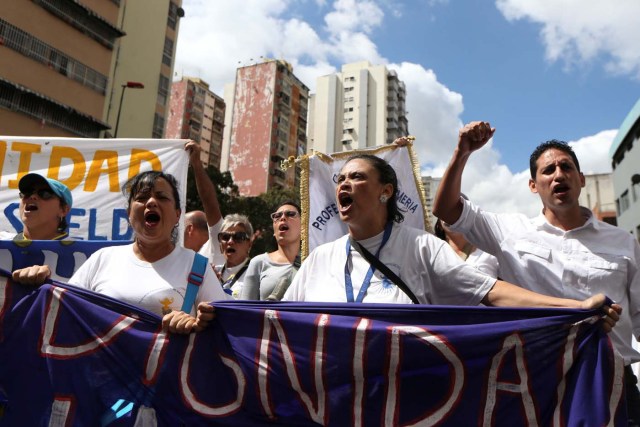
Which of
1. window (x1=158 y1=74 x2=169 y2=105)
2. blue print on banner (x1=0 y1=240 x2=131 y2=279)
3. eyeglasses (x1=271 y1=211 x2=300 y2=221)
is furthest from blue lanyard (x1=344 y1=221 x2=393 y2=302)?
window (x1=158 y1=74 x2=169 y2=105)

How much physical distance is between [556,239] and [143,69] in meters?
27.9

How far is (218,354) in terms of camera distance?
7.04 ft

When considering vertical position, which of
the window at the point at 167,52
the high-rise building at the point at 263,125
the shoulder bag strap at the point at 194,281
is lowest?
the shoulder bag strap at the point at 194,281

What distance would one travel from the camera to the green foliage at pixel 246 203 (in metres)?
25.9

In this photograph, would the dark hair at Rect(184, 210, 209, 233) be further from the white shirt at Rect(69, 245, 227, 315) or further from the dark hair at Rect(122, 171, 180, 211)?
the white shirt at Rect(69, 245, 227, 315)

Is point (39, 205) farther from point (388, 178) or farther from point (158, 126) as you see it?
point (158, 126)

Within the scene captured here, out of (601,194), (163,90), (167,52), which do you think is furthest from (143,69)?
(601,194)

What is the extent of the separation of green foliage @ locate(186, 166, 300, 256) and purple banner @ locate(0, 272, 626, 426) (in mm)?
21369

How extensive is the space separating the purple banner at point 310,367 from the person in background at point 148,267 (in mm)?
77

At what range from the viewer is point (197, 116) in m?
63.1

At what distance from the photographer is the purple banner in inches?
75.5

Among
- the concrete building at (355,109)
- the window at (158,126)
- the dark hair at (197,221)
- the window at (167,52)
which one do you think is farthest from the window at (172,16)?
the concrete building at (355,109)

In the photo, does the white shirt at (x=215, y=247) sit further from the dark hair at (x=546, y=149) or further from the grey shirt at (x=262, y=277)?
the dark hair at (x=546, y=149)

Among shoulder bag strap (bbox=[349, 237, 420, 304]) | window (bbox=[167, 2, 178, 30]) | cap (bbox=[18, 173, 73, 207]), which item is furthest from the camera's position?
window (bbox=[167, 2, 178, 30])
